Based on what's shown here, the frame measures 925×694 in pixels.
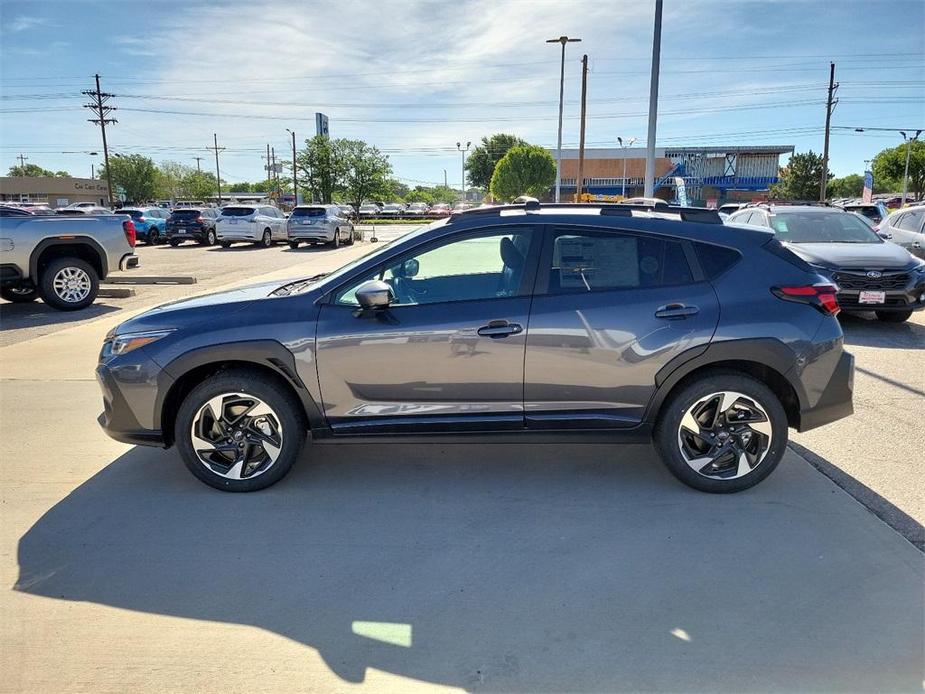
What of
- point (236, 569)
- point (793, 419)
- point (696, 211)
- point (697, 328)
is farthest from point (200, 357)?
point (793, 419)

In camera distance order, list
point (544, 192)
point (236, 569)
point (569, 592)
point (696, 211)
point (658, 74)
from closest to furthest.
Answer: point (569, 592)
point (236, 569)
point (696, 211)
point (658, 74)
point (544, 192)

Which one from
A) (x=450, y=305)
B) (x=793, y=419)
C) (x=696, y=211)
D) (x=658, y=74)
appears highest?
(x=658, y=74)

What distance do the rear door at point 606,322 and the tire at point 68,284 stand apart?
942cm

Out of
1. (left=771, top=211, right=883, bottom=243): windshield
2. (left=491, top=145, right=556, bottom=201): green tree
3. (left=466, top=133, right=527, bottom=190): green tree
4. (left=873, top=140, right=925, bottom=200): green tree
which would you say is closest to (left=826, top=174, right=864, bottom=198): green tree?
(left=873, top=140, right=925, bottom=200): green tree

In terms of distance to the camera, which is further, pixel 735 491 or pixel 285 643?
pixel 735 491

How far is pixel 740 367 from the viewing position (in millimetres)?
4051

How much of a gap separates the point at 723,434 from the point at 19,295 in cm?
1195

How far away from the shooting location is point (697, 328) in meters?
3.88

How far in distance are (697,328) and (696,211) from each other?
847mm

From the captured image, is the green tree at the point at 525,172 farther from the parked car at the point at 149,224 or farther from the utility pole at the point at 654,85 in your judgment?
the utility pole at the point at 654,85

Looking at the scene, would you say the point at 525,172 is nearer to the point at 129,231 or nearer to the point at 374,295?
the point at 129,231

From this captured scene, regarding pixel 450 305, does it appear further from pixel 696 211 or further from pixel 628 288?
pixel 696 211

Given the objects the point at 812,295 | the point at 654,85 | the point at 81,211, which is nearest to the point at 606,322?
the point at 812,295

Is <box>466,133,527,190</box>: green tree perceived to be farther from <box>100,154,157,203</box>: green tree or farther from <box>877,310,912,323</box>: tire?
<box>877,310,912,323</box>: tire
